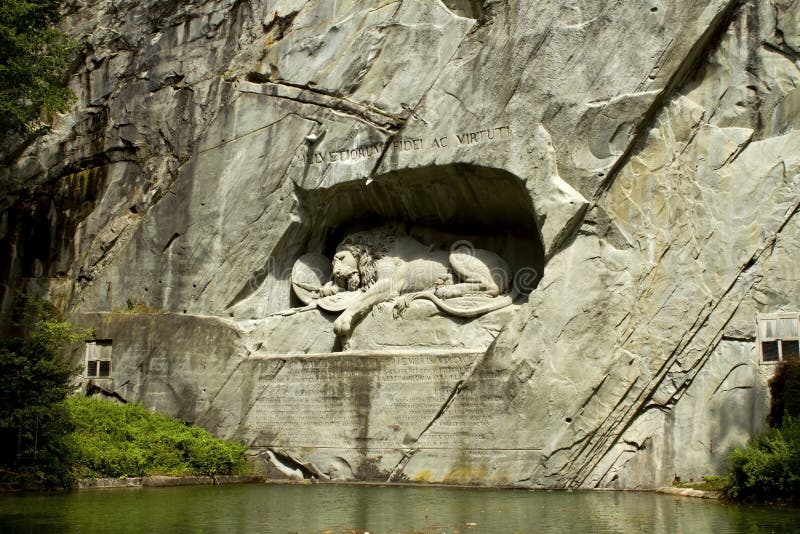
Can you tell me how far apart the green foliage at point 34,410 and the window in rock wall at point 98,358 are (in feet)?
8.26

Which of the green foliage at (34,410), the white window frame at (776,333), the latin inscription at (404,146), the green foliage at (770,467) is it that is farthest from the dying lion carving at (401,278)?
the green foliage at (770,467)

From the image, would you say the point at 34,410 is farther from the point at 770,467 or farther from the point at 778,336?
the point at 778,336

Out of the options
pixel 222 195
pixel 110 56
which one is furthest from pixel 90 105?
pixel 222 195

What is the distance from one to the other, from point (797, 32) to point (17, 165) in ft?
48.0

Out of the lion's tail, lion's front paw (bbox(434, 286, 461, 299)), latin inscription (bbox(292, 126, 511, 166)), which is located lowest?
the lion's tail

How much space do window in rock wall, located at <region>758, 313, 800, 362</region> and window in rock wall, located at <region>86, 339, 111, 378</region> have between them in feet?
35.1

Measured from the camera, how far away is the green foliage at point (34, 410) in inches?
520

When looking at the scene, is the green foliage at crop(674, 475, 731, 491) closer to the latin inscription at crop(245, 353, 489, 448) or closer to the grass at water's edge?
the latin inscription at crop(245, 353, 489, 448)

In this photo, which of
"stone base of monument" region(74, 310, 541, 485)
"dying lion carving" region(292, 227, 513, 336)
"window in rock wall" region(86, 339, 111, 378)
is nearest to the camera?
"stone base of monument" region(74, 310, 541, 485)

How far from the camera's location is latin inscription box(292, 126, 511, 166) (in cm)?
1474

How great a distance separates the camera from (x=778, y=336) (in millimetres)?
13234

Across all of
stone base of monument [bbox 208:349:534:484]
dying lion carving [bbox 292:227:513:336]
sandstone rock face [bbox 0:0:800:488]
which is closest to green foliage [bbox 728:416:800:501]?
sandstone rock face [bbox 0:0:800:488]

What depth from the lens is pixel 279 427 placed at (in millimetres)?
15367

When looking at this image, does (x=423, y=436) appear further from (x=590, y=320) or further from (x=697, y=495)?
(x=697, y=495)
